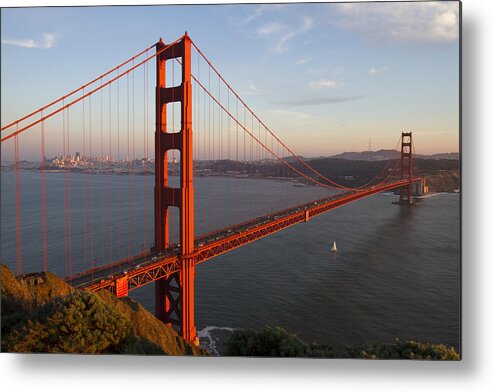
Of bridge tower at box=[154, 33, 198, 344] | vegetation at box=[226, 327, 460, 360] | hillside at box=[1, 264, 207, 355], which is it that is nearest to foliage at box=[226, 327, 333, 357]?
vegetation at box=[226, 327, 460, 360]

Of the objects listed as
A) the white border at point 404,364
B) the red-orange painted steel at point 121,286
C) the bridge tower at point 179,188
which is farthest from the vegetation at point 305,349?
the bridge tower at point 179,188

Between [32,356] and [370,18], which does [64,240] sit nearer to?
[32,356]

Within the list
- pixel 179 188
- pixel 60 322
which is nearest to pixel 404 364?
pixel 60 322

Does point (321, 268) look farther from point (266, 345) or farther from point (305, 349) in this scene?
point (266, 345)

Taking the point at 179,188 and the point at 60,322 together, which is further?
the point at 179,188

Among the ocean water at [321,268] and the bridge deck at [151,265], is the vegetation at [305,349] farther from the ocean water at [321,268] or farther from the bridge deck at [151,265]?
the bridge deck at [151,265]

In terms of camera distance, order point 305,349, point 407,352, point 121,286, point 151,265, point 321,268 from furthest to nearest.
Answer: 1. point 321,268
2. point 151,265
3. point 121,286
4. point 305,349
5. point 407,352

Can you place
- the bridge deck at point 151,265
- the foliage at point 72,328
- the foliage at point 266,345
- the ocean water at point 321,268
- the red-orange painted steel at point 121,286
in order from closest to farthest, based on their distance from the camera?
the foliage at point 72,328 < the foliage at point 266,345 < the red-orange painted steel at point 121,286 < the bridge deck at point 151,265 < the ocean water at point 321,268
